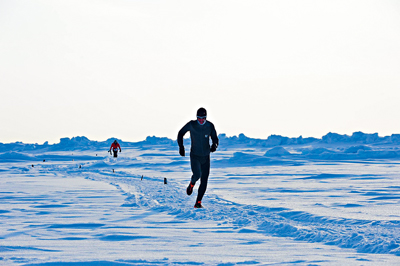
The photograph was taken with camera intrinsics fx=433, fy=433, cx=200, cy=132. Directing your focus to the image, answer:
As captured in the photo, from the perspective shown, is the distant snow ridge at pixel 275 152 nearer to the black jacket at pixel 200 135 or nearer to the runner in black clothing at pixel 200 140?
the runner in black clothing at pixel 200 140

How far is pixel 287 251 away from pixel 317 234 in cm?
93

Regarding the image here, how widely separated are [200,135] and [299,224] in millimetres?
2143

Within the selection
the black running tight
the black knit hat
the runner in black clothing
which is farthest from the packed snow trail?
the black knit hat

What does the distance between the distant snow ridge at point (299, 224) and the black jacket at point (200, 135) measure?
39.1 inches

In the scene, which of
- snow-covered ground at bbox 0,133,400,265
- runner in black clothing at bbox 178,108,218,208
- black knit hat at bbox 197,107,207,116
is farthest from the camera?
runner in black clothing at bbox 178,108,218,208

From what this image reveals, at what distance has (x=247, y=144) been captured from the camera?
82.2 m

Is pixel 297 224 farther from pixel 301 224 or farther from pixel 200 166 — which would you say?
pixel 200 166

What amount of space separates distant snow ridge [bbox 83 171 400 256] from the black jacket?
3.26ft

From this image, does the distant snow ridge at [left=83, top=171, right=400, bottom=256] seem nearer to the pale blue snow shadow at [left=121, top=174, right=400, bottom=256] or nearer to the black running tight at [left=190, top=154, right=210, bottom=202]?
the pale blue snow shadow at [left=121, top=174, right=400, bottom=256]

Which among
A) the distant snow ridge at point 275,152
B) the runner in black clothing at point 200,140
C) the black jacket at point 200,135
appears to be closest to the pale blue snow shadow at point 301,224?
the runner in black clothing at point 200,140

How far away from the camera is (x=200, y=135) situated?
6.98 metres

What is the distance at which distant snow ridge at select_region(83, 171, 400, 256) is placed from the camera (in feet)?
14.9

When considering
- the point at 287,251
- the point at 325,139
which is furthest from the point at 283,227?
the point at 325,139

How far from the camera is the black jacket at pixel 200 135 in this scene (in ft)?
22.8
